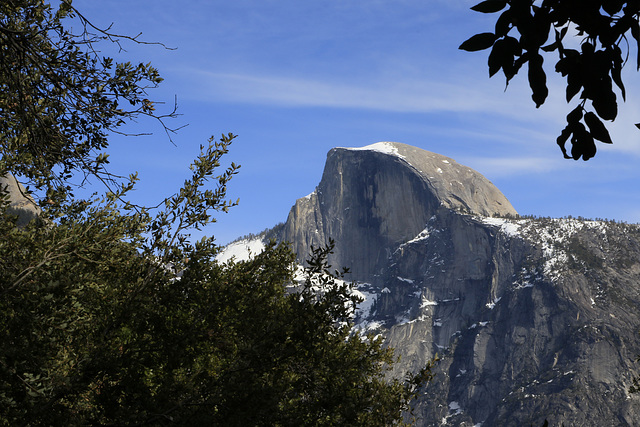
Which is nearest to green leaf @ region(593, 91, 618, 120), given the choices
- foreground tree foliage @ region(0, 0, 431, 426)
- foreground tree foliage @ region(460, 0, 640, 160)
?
foreground tree foliage @ region(460, 0, 640, 160)

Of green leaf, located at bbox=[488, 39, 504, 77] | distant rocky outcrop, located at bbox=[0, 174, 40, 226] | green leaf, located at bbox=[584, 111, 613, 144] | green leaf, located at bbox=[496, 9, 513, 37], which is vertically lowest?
green leaf, located at bbox=[584, 111, 613, 144]

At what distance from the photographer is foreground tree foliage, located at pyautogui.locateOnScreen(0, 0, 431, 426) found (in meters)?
9.64

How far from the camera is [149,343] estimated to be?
40.6 ft

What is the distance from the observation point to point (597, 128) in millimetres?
5910

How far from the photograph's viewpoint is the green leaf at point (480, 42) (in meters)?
5.62

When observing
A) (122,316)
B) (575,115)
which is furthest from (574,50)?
(122,316)

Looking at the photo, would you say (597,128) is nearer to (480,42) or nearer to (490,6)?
(480,42)

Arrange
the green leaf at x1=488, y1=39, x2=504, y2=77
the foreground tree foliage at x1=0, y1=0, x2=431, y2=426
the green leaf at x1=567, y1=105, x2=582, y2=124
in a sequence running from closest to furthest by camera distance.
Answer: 1. the green leaf at x1=488, y1=39, x2=504, y2=77
2. the green leaf at x1=567, y1=105, x2=582, y2=124
3. the foreground tree foliage at x1=0, y1=0, x2=431, y2=426

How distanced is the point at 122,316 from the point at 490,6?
8.71 m

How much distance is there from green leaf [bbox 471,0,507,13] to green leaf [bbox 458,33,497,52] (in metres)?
0.19

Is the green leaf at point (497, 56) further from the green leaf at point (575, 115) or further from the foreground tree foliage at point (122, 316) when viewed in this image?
the foreground tree foliage at point (122, 316)

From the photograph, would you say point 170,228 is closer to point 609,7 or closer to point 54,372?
point 54,372

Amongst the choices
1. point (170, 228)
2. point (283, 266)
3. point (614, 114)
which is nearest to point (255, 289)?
point (283, 266)

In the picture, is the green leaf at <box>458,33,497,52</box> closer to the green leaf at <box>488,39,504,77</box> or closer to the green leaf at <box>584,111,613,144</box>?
the green leaf at <box>488,39,504,77</box>
